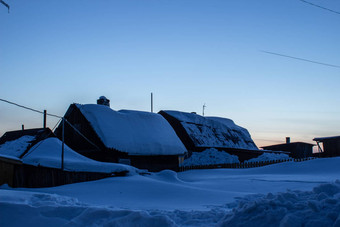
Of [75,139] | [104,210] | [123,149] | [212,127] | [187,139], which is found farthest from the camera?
[212,127]

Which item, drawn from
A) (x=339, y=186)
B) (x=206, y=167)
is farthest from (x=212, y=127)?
(x=339, y=186)

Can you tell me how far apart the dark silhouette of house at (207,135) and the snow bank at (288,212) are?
2282 cm

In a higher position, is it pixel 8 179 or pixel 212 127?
pixel 212 127

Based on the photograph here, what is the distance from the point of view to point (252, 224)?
416 cm

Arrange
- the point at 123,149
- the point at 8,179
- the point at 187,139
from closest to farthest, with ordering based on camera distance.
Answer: the point at 8,179 < the point at 123,149 < the point at 187,139

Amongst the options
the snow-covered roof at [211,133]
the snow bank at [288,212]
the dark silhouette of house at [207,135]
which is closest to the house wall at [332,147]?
the dark silhouette of house at [207,135]

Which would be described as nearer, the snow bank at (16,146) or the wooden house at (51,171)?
the wooden house at (51,171)

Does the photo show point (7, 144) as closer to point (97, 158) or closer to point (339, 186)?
point (97, 158)

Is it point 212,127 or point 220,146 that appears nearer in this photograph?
point 220,146

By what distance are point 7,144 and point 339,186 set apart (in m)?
16.4

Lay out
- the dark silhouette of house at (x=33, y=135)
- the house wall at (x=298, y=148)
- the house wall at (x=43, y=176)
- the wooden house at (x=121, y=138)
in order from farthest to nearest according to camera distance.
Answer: the house wall at (x=298, y=148)
the wooden house at (x=121, y=138)
the dark silhouette of house at (x=33, y=135)
the house wall at (x=43, y=176)

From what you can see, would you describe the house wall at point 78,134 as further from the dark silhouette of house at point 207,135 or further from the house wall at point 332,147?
the house wall at point 332,147

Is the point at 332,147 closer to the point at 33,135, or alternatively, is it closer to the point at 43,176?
the point at 43,176

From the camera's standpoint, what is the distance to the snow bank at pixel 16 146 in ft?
54.5
